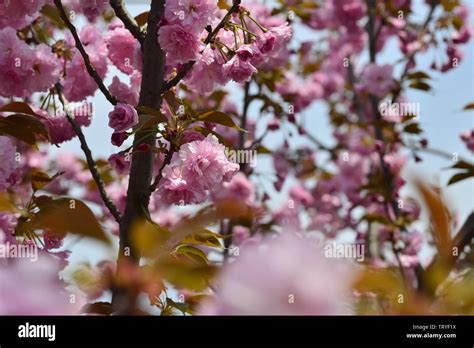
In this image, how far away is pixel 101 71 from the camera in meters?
1.58

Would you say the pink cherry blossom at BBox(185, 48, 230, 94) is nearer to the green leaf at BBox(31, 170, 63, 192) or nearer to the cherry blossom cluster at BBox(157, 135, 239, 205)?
the cherry blossom cluster at BBox(157, 135, 239, 205)

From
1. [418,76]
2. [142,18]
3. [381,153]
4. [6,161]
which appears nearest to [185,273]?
[6,161]

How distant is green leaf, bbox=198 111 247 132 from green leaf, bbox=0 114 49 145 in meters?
0.36

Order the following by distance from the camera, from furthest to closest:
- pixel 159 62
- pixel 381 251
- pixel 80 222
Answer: pixel 381 251
pixel 159 62
pixel 80 222

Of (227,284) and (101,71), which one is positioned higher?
(101,71)

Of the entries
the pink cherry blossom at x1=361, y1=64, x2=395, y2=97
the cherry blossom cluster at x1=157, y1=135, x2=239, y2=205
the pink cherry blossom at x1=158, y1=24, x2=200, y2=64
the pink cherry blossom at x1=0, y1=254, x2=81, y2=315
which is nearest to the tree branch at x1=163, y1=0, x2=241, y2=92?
the pink cherry blossom at x1=158, y1=24, x2=200, y2=64

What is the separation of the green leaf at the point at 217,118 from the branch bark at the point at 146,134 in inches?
3.7

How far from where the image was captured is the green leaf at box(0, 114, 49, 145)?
4.17ft

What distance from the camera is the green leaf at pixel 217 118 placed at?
117 cm
